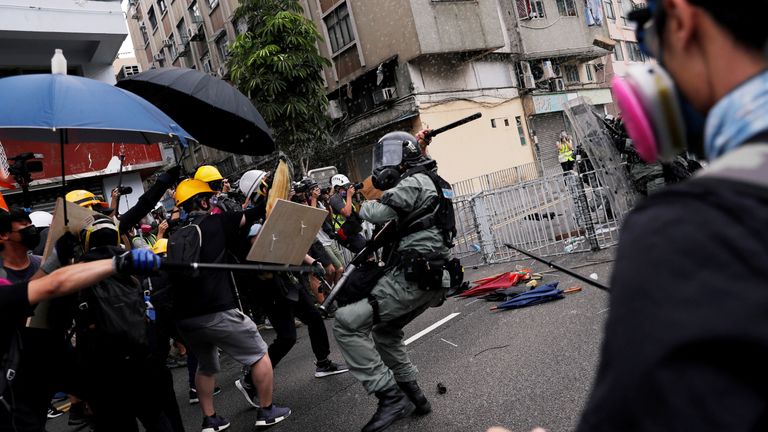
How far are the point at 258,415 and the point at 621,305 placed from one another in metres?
4.07

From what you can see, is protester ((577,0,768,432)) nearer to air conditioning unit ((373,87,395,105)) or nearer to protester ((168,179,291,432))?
protester ((168,179,291,432))

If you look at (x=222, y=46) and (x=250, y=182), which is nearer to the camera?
(x=250, y=182)

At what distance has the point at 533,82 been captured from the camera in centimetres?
2309

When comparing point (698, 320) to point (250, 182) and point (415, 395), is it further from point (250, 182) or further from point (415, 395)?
point (250, 182)

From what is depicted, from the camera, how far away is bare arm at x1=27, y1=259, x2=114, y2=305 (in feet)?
7.96

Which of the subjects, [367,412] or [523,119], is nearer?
[367,412]

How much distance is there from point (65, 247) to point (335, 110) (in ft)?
61.8

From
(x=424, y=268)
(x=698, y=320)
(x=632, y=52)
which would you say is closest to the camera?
(x=698, y=320)

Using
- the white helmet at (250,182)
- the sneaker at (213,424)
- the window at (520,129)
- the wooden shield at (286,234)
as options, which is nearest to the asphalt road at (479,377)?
the sneaker at (213,424)

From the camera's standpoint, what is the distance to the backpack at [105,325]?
3098mm

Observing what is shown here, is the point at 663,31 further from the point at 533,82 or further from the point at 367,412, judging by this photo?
the point at 533,82

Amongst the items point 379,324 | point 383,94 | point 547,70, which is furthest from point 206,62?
point 379,324

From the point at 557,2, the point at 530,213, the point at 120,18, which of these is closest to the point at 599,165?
the point at 530,213

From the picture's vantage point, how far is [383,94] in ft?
63.9
